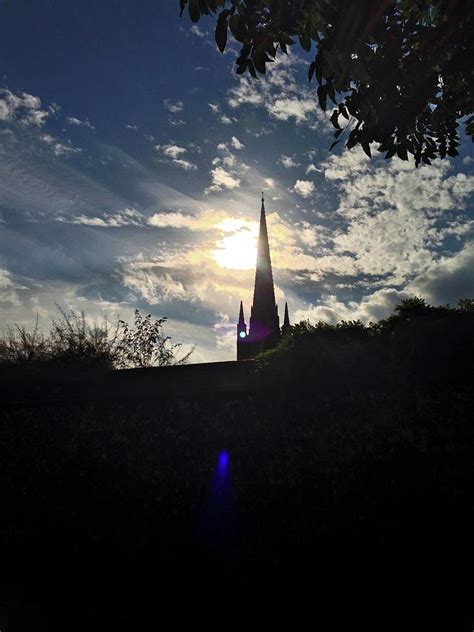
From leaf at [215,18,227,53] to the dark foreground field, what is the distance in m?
7.54

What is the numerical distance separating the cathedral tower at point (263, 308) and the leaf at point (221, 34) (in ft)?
147

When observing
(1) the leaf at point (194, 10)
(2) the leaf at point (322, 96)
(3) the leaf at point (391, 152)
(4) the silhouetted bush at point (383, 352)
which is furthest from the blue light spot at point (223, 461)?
(1) the leaf at point (194, 10)

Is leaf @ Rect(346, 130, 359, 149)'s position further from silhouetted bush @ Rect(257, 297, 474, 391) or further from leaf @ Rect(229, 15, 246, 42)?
silhouetted bush @ Rect(257, 297, 474, 391)

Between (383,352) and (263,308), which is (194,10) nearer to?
(383,352)

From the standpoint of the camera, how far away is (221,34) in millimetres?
4102

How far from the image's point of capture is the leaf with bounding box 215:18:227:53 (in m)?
Result: 4.07

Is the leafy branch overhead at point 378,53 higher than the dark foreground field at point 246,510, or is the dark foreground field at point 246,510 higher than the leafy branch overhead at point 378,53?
the leafy branch overhead at point 378,53

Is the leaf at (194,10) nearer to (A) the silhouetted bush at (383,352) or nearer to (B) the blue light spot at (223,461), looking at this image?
(A) the silhouetted bush at (383,352)

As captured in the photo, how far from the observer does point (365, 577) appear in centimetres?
728

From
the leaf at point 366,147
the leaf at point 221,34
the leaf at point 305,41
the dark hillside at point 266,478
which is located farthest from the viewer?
the dark hillside at point 266,478

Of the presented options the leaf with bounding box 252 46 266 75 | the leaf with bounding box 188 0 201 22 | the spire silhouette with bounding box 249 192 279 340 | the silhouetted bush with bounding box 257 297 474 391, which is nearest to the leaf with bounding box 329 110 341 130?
the leaf with bounding box 252 46 266 75

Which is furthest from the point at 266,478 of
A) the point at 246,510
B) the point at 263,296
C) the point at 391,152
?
the point at 263,296

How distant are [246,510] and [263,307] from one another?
4281 centimetres

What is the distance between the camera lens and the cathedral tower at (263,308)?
167ft
